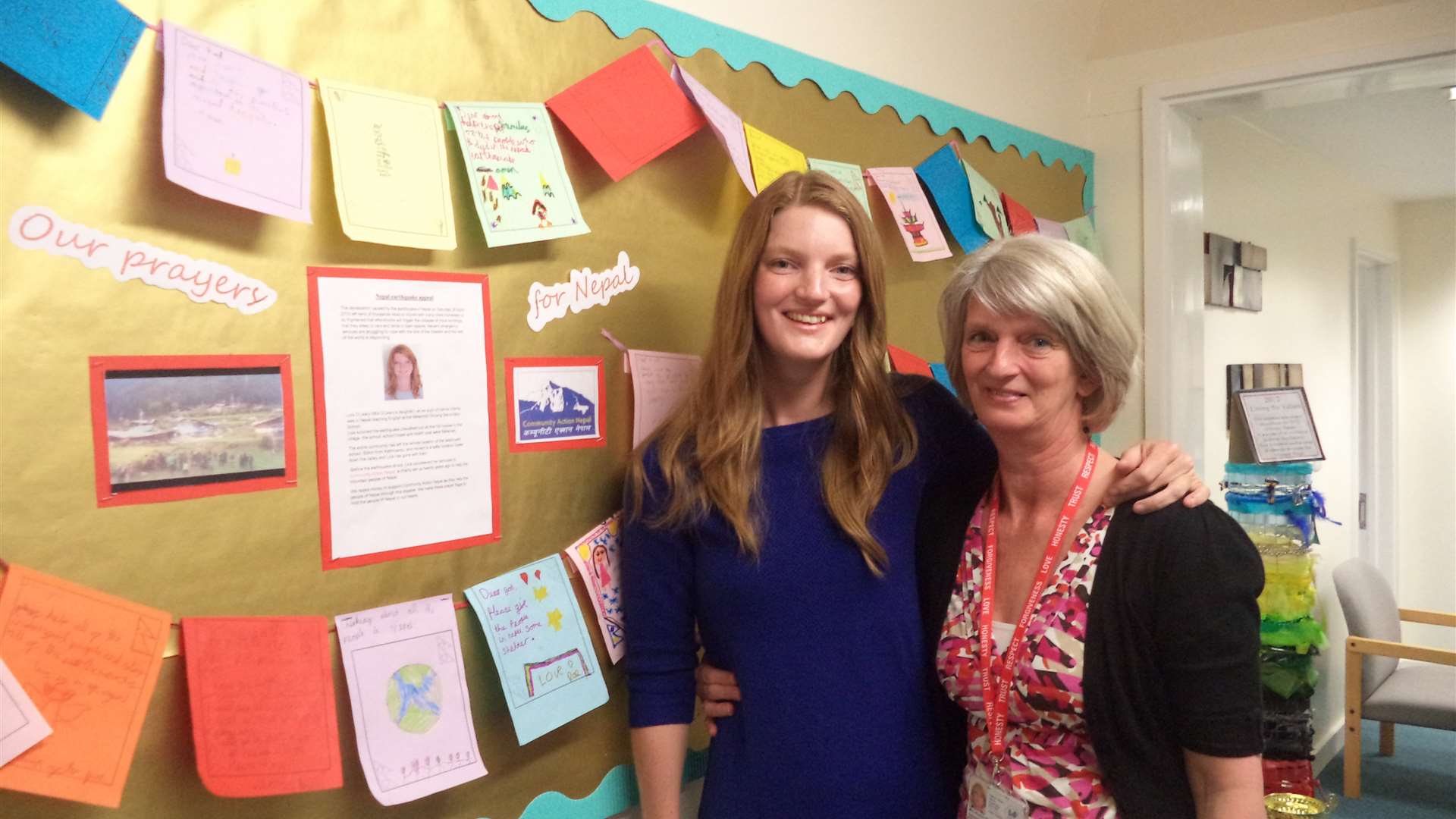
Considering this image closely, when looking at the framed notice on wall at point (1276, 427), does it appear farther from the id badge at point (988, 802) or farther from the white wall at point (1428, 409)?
the white wall at point (1428, 409)

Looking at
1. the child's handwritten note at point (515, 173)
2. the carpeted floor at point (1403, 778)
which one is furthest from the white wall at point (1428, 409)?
the child's handwritten note at point (515, 173)

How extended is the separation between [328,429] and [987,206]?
1566mm

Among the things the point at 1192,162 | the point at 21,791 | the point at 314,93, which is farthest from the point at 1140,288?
the point at 21,791

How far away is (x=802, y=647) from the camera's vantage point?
1255mm

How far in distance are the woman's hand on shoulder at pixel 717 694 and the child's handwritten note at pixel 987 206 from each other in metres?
1.24

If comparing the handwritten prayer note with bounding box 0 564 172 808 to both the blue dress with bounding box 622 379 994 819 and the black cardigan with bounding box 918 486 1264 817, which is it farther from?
the black cardigan with bounding box 918 486 1264 817

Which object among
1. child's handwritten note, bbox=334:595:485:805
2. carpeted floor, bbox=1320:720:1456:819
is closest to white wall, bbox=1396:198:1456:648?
carpeted floor, bbox=1320:720:1456:819

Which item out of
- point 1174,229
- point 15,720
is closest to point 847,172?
point 1174,229

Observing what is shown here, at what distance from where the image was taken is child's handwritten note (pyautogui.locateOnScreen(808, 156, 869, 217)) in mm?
1770

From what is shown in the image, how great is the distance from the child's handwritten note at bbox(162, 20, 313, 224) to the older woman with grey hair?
770mm

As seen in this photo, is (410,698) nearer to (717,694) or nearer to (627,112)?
(717,694)

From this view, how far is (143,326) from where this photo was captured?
95 cm

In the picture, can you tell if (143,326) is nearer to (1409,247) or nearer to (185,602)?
(185,602)

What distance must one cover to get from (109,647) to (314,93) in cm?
59
